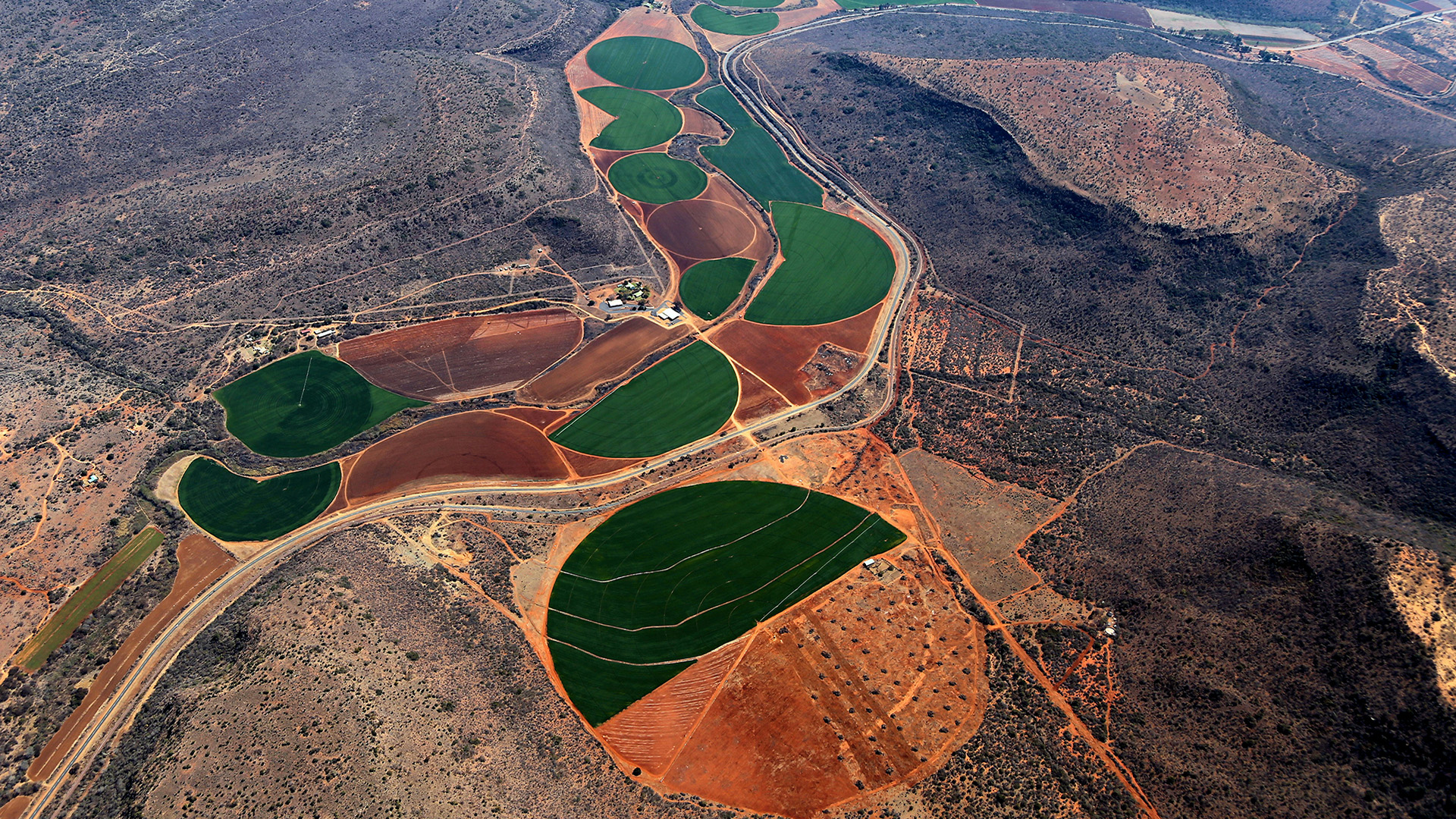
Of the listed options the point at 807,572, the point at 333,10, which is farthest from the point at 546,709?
the point at 333,10

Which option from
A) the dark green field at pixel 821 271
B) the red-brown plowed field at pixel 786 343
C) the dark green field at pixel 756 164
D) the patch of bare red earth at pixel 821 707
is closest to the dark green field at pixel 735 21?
the dark green field at pixel 756 164

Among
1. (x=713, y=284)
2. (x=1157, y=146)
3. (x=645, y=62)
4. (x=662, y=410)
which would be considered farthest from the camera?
(x=645, y=62)

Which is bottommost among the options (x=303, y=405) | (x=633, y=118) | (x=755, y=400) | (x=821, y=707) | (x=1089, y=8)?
(x=303, y=405)

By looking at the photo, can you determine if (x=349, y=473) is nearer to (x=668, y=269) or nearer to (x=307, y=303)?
(x=307, y=303)

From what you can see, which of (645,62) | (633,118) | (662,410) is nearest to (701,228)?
(633,118)

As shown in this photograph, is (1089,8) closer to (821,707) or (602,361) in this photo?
(602,361)

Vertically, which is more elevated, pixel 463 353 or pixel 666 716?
pixel 463 353
